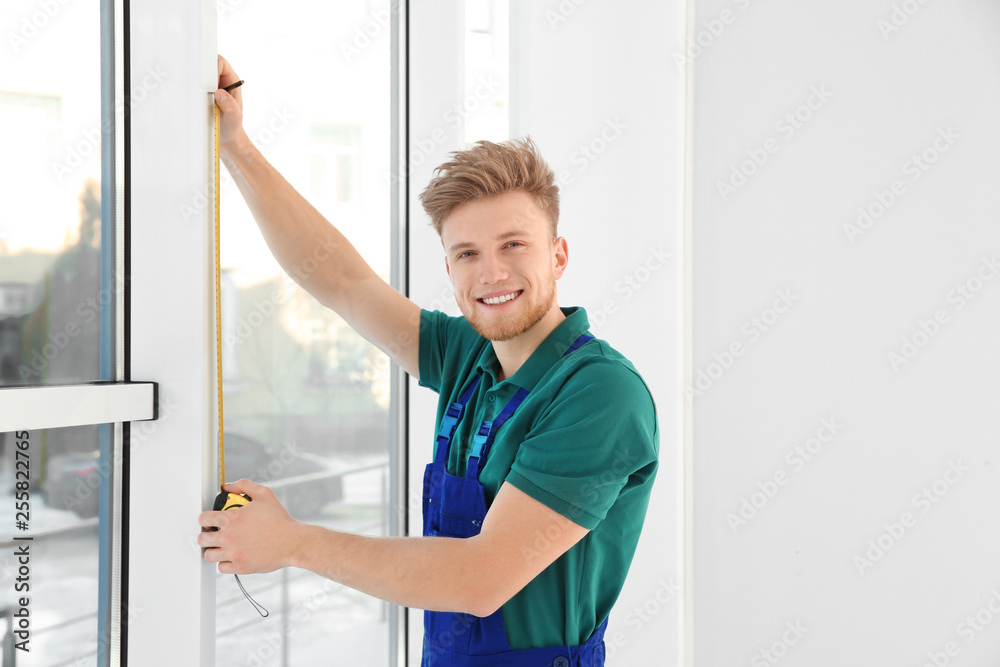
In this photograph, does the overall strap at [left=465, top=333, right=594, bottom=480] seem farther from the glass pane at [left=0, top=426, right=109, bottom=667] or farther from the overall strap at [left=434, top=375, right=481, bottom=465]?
the glass pane at [left=0, top=426, right=109, bottom=667]

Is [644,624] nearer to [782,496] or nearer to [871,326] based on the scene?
[782,496]

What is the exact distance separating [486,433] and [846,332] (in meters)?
1.21

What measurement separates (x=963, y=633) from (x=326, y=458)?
160 cm

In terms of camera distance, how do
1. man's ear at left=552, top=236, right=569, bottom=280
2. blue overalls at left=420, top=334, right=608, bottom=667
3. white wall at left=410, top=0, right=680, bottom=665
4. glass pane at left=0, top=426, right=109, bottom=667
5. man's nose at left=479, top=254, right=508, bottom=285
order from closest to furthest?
glass pane at left=0, top=426, right=109, bottom=667, blue overalls at left=420, top=334, right=608, bottom=667, man's nose at left=479, top=254, right=508, bottom=285, man's ear at left=552, top=236, right=569, bottom=280, white wall at left=410, top=0, right=680, bottom=665

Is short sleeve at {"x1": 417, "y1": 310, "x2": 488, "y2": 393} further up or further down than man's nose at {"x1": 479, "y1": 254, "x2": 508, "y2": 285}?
further down

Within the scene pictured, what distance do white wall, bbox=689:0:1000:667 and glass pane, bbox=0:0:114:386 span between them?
65.2 inches

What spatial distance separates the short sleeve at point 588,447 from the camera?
40.3 inches

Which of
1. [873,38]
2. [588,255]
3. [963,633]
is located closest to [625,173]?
[588,255]

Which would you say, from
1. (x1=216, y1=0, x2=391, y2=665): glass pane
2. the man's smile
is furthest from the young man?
(x1=216, y1=0, x2=391, y2=665): glass pane

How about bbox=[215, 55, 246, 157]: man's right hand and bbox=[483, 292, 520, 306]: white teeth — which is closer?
bbox=[215, 55, 246, 157]: man's right hand

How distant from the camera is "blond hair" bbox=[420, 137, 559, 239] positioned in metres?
1.25

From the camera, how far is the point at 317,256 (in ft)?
4.47

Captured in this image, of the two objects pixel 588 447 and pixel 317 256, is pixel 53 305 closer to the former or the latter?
pixel 317 256

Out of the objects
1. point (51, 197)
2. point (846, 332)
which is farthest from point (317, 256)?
point (846, 332)
